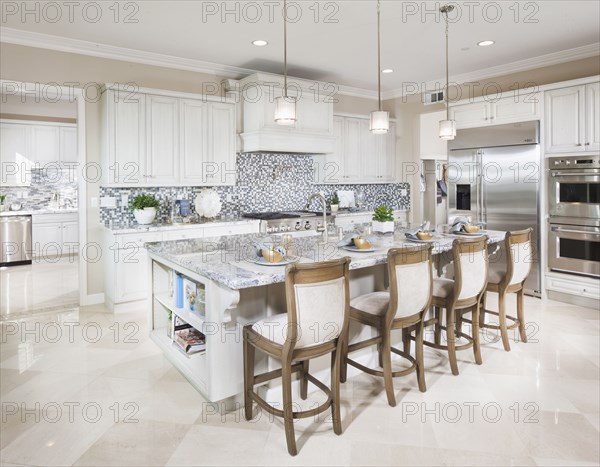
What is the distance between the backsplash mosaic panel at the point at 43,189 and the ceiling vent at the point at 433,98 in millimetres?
6321

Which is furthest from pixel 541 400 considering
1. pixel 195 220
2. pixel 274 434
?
pixel 195 220

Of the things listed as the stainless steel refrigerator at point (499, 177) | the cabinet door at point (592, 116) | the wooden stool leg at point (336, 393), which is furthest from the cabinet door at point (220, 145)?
the cabinet door at point (592, 116)

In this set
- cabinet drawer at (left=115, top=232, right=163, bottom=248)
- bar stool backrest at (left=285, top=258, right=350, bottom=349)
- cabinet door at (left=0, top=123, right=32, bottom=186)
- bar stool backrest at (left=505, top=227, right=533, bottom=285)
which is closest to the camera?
bar stool backrest at (left=285, top=258, right=350, bottom=349)

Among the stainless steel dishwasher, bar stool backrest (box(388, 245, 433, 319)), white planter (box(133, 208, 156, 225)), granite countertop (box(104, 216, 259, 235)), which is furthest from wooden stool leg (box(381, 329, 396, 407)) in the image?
the stainless steel dishwasher

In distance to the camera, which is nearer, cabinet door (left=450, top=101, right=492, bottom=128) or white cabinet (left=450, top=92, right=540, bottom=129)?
white cabinet (left=450, top=92, right=540, bottom=129)

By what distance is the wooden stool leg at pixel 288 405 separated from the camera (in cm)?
215

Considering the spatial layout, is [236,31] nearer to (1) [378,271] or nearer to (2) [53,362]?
(1) [378,271]

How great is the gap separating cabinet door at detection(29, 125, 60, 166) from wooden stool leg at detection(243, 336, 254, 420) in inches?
277

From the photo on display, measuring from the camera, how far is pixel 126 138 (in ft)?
15.0

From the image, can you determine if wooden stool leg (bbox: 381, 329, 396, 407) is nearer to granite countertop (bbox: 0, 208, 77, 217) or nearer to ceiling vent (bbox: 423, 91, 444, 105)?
ceiling vent (bbox: 423, 91, 444, 105)

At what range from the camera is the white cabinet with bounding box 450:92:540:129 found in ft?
16.3

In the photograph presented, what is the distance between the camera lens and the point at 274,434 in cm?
237

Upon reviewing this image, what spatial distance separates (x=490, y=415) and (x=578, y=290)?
282cm

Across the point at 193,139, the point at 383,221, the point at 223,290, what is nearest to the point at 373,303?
the point at 223,290
